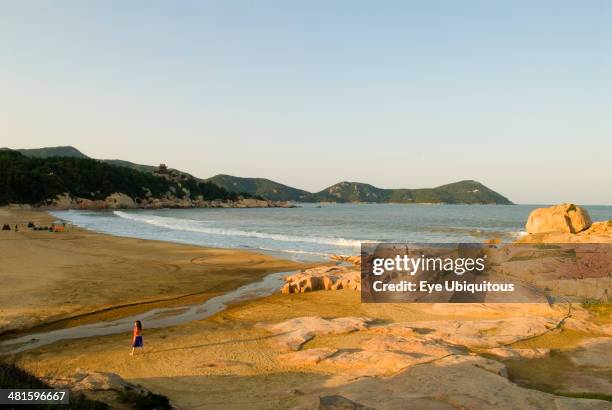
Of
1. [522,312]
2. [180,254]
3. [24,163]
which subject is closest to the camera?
[522,312]

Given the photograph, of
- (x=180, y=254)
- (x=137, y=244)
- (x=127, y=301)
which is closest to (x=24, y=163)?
(x=137, y=244)

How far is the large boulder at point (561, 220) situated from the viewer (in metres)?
37.4

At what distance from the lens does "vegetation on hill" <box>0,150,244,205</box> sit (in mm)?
109625

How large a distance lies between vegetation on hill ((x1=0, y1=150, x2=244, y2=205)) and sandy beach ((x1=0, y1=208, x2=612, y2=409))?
354 ft

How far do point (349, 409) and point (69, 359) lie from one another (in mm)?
8001

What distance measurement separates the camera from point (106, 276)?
21688 mm

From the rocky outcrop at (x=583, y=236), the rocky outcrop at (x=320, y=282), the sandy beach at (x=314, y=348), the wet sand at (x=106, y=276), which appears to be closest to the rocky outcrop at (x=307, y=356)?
the sandy beach at (x=314, y=348)

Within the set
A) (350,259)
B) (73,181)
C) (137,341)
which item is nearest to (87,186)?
(73,181)

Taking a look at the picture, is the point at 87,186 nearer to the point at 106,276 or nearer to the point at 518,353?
the point at 106,276

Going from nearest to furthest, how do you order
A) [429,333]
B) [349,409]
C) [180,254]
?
[349,409] → [429,333] → [180,254]

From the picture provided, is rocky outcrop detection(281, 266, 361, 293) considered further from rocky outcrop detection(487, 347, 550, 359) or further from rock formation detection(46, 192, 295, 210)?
rock formation detection(46, 192, 295, 210)

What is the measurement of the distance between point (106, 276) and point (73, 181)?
130 metres

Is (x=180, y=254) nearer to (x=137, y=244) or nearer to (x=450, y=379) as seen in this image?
(x=137, y=244)

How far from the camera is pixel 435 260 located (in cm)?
2502
